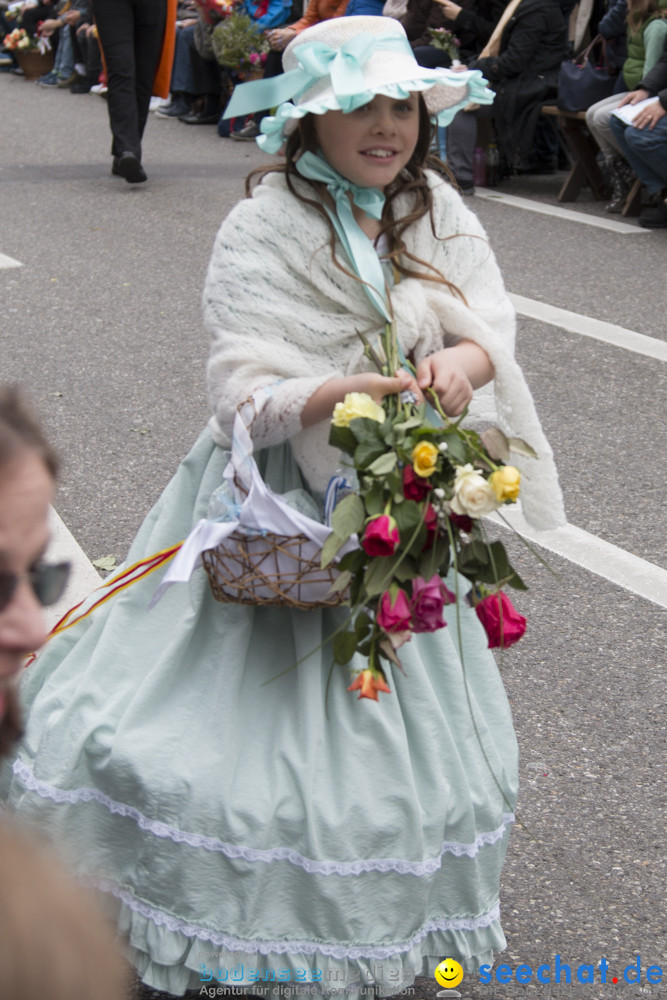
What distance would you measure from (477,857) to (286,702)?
0.39 m

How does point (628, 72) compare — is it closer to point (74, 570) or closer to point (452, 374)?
point (74, 570)

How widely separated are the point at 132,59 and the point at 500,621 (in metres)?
7.00

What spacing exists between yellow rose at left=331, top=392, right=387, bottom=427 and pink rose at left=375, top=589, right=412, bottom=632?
251 millimetres

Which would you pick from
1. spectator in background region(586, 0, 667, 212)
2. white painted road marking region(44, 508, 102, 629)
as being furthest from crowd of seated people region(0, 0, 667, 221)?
white painted road marking region(44, 508, 102, 629)

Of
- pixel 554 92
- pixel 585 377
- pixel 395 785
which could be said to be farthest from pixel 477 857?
pixel 554 92

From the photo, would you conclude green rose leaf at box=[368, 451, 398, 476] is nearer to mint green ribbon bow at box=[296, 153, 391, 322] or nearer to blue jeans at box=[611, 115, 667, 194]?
mint green ribbon bow at box=[296, 153, 391, 322]

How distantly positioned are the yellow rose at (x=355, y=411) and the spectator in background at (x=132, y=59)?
6697 mm

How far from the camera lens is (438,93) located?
2.31 m

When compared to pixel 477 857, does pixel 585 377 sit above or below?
below

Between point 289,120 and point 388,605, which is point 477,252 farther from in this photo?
point 388,605

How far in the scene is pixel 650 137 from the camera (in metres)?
7.18

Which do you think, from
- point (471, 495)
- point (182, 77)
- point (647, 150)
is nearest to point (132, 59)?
point (647, 150)

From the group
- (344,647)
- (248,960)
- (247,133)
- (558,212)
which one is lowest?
(247,133)

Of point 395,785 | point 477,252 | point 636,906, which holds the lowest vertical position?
point 636,906
